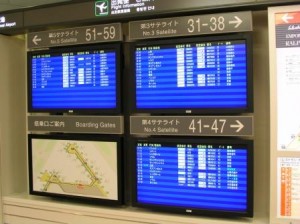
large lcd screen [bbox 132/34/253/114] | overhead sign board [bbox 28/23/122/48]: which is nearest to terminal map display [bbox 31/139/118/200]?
large lcd screen [bbox 132/34/253/114]

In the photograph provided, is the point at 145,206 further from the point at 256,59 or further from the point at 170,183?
the point at 256,59

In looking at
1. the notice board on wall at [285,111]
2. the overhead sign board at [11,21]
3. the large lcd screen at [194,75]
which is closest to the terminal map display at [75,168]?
the large lcd screen at [194,75]

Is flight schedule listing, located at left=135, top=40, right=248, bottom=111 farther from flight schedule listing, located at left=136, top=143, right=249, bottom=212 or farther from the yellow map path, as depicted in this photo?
the yellow map path

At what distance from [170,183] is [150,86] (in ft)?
2.26

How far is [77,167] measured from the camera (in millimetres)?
2541

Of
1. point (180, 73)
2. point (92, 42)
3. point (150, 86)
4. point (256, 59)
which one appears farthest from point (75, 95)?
point (256, 59)

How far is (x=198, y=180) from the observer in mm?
2217

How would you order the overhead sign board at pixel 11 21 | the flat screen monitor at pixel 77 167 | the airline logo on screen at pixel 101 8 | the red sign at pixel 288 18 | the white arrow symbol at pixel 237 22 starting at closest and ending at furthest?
the red sign at pixel 288 18
the white arrow symbol at pixel 237 22
the airline logo on screen at pixel 101 8
the flat screen monitor at pixel 77 167
the overhead sign board at pixel 11 21

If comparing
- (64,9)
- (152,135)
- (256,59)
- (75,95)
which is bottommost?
(152,135)

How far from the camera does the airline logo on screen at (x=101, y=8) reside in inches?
91.4

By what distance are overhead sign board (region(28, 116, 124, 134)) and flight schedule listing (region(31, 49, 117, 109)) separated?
0.29ft

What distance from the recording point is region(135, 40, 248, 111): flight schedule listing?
2123mm

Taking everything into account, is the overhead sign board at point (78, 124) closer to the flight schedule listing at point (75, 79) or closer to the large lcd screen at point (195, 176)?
the flight schedule listing at point (75, 79)

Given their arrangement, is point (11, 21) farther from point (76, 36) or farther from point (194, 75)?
point (194, 75)
